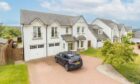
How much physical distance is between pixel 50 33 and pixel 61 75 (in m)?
11.6

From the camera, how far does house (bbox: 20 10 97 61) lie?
26.9 m

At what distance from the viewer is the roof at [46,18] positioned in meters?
27.3

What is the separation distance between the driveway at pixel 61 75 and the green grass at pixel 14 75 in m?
0.77

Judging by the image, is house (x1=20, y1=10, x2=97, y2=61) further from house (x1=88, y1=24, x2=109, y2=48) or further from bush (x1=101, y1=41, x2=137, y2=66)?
bush (x1=101, y1=41, x2=137, y2=66)

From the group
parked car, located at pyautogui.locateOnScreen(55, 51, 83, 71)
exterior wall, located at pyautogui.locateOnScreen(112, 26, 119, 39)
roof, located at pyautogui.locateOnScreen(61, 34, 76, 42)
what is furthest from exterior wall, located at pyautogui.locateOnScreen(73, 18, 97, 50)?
parked car, located at pyautogui.locateOnScreen(55, 51, 83, 71)

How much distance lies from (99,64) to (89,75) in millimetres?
5555

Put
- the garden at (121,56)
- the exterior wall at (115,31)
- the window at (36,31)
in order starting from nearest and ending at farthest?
the garden at (121,56)
the window at (36,31)
the exterior wall at (115,31)

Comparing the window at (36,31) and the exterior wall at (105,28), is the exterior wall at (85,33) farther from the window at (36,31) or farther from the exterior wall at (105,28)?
the window at (36,31)

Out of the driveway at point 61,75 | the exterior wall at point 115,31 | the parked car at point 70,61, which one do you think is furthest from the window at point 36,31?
the exterior wall at point 115,31

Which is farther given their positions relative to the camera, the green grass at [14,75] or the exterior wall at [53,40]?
the exterior wall at [53,40]

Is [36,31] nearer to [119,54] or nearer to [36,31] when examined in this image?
[36,31]

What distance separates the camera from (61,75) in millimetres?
20547

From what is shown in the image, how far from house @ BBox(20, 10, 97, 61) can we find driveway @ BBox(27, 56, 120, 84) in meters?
3.70

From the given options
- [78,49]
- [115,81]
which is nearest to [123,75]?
[115,81]
